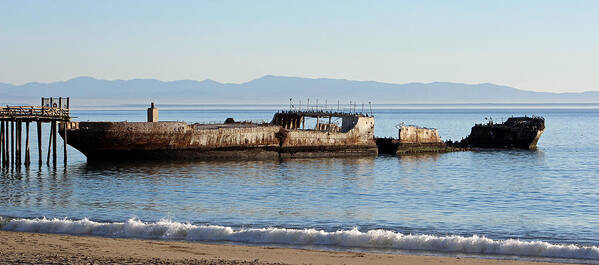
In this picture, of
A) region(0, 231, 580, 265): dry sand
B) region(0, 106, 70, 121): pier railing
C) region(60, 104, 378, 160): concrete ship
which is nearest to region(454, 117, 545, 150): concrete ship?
region(60, 104, 378, 160): concrete ship

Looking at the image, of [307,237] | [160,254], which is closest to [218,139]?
[307,237]

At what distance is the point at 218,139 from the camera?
53.8 meters

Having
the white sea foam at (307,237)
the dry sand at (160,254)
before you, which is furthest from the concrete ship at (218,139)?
the dry sand at (160,254)

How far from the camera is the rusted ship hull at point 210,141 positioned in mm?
49250

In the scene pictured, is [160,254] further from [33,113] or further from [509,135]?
[509,135]

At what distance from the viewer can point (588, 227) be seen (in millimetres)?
29047

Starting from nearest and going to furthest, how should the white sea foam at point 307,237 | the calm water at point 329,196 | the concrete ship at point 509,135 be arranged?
the white sea foam at point 307,237 → the calm water at point 329,196 → the concrete ship at point 509,135

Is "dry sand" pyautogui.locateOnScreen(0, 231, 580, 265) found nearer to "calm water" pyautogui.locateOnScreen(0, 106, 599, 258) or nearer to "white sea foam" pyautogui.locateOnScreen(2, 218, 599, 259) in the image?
"white sea foam" pyautogui.locateOnScreen(2, 218, 599, 259)

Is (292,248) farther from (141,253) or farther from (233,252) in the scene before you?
(141,253)

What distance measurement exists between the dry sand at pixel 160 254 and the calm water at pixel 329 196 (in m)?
4.49

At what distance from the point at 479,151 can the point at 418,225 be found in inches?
1837

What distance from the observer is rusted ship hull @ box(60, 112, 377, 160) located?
49.2 meters

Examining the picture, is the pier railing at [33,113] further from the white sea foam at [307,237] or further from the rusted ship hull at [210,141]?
the white sea foam at [307,237]

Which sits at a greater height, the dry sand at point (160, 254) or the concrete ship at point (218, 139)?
the concrete ship at point (218, 139)
